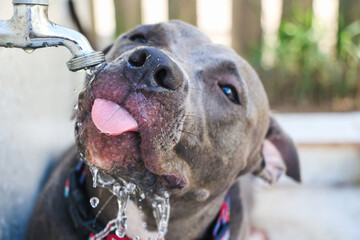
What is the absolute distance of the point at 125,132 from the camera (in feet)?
5.66

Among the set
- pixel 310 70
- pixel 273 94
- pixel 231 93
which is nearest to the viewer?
pixel 231 93

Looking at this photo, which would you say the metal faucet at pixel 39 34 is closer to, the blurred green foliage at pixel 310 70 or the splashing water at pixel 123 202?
the splashing water at pixel 123 202

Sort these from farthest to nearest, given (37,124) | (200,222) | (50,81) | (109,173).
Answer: (50,81), (37,124), (200,222), (109,173)

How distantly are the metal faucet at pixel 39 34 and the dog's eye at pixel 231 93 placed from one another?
0.89 m

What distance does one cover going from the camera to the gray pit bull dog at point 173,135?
1691mm

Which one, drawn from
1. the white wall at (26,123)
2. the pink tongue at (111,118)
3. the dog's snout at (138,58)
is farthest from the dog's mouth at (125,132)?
the white wall at (26,123)

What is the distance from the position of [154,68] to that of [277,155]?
5.34 ft

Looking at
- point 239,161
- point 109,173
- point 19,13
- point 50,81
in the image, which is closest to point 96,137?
point 109,173

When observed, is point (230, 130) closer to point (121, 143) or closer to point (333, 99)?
point (121, 143)

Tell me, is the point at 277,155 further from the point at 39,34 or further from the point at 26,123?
the point at 39,34

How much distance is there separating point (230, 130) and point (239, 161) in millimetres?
223

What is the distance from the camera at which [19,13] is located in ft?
5.24

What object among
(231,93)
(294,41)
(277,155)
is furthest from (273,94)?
(231,93)

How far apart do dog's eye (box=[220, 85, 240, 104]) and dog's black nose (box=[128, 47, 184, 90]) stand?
0.70m
